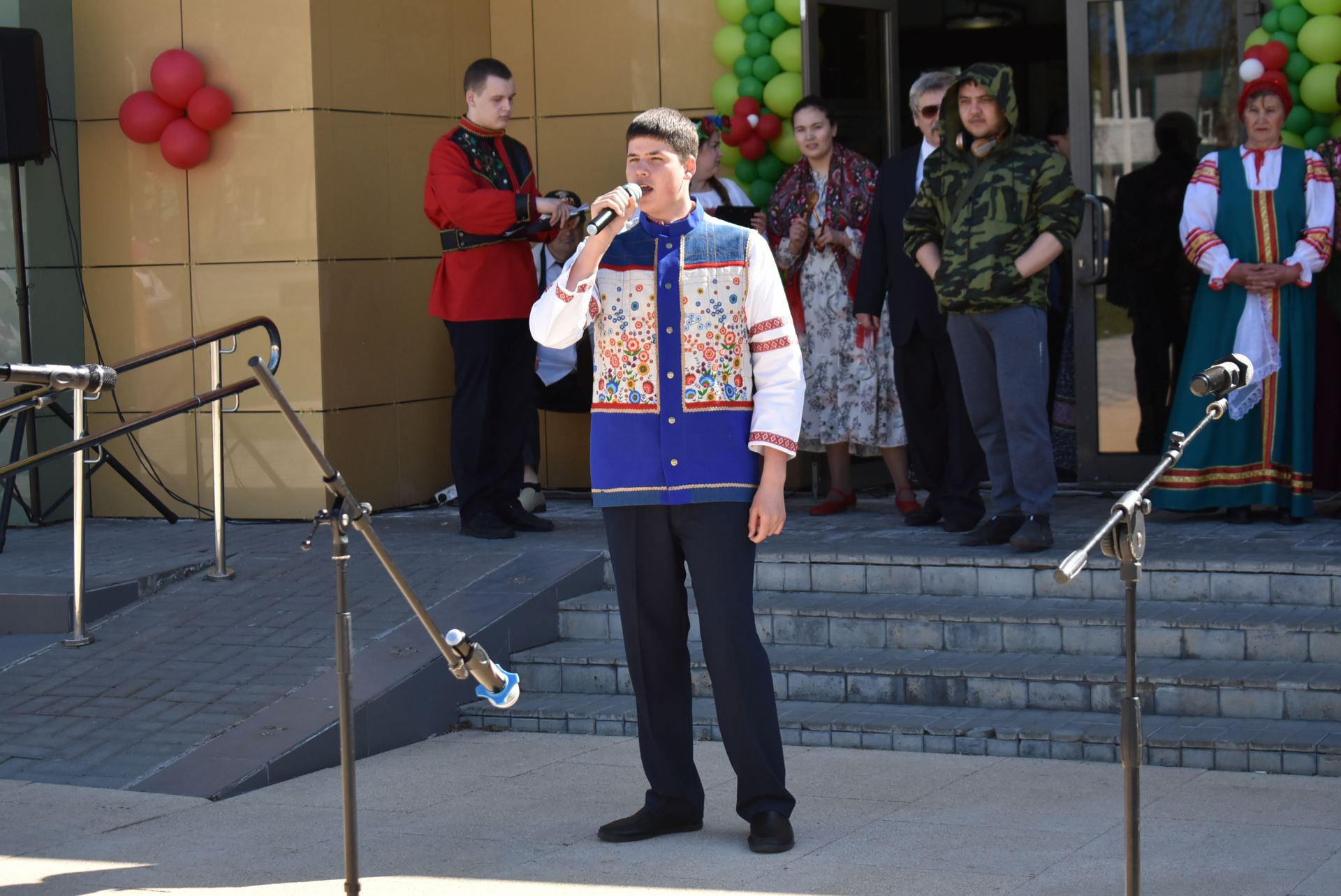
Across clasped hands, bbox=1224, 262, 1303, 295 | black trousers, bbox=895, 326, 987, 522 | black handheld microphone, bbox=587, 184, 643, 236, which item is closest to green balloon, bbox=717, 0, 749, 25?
black trousers, bbox=895, 326, 987, 522

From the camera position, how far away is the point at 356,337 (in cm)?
899

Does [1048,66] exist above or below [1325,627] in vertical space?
above

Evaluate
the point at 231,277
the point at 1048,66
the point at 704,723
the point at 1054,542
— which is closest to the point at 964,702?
the point at 704,723

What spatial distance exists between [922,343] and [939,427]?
37cm

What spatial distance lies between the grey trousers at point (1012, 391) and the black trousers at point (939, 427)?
1.66 feet

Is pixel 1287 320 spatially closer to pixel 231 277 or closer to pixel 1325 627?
pixel 1325 627

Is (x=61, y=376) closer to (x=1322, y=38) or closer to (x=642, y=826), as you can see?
(x=642, y=826)

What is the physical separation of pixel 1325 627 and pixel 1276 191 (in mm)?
2218

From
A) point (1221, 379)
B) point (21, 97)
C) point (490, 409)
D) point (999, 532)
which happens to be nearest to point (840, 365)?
point (999, 532)

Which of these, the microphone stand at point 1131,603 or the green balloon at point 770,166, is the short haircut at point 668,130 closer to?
the microphone stand at point 1131,603

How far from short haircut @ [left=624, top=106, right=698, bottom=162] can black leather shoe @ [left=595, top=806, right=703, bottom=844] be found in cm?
171

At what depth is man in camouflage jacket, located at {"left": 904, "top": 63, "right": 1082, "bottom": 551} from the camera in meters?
6.74

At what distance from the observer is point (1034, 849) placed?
458 centimetres

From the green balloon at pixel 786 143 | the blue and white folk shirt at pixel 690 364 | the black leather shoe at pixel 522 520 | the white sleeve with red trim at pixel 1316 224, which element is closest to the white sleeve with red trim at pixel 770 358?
the blue and white folk shirt at pixel 690 364
